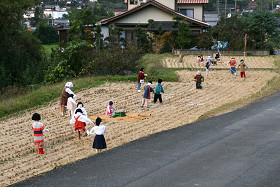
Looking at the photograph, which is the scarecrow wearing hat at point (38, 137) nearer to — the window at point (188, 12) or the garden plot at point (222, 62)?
the garden plot at point (222, 62)

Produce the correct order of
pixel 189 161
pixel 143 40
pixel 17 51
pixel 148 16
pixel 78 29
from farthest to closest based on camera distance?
pixel 148 16 < pixel 143 40 < pixel 78 29 < pixel 17 51 < pixel 189 161

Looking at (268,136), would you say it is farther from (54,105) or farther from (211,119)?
(54,105)

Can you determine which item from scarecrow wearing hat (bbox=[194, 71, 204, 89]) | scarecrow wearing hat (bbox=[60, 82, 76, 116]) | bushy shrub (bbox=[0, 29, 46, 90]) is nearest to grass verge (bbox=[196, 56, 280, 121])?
scarecrow wearing hat (bbox=[194, 71, 204, 89])

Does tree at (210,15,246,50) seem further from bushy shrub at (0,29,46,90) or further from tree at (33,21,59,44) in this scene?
tree at (33,21,59,44)

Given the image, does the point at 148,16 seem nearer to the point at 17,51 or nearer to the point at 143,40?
Result: the point at 143,40

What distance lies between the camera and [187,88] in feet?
91.0

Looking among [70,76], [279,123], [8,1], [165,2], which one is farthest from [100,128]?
[165,2]

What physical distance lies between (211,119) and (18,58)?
25.9 metres

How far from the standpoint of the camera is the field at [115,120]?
13.4 meters

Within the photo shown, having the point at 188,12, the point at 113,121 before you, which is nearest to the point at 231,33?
the point at 188,12

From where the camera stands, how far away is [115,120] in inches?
739

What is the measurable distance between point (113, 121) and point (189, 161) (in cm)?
705

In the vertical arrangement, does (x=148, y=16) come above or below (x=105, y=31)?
above

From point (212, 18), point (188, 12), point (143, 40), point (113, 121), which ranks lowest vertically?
point (113, 121)
